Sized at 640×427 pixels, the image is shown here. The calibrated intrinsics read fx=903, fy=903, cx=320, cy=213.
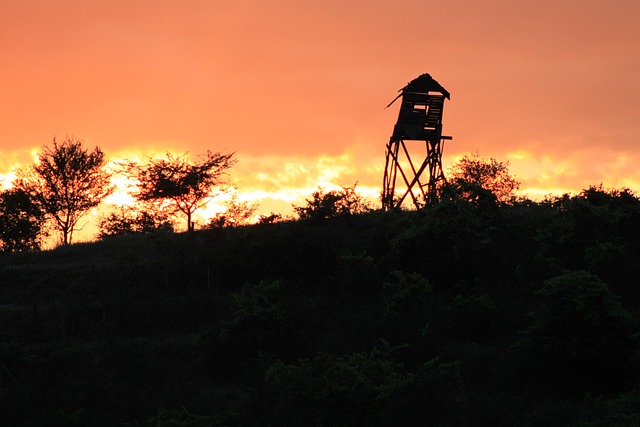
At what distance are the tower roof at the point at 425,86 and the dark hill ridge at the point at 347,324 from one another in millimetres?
9579

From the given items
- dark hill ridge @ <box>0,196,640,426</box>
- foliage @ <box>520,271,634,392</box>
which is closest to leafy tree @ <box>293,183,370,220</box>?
dark hill ridge @ <box>0,196,640,426</box>

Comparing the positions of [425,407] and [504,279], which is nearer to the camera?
[425,407]

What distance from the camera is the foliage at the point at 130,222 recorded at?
246ft

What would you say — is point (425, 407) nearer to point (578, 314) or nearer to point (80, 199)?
point (578, 314)

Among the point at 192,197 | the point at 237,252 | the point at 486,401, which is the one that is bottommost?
the point at 486,401

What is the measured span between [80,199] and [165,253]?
30.2 m

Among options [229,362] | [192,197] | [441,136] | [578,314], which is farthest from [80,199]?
[578,314]

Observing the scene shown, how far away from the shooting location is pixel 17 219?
77.4 m

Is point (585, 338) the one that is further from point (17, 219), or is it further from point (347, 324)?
point (17, 219)

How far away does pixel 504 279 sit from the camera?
147ft

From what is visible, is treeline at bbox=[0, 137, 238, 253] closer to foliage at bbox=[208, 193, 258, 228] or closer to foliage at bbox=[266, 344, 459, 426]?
foliage at bbox=[208, 193, 258, 228]

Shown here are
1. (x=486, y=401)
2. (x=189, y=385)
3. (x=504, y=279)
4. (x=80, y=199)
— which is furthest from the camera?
(x=80, y=199)

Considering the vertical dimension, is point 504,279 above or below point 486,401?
above

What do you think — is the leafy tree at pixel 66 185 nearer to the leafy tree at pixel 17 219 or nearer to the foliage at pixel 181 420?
the leafy tree at pixel 17 219
